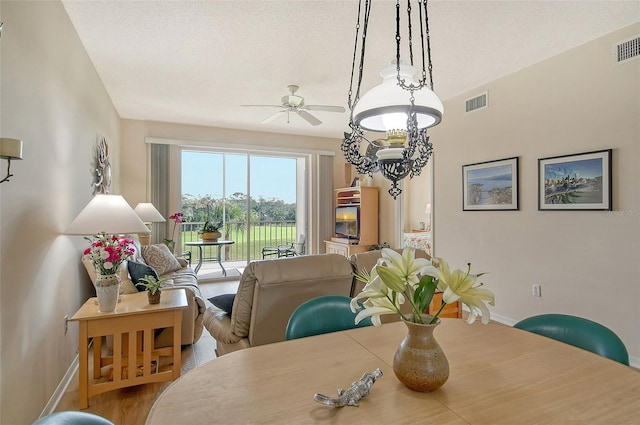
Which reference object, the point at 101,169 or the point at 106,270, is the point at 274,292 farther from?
the point at 101,169

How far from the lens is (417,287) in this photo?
1.00m

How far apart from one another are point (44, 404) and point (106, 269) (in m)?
0.86

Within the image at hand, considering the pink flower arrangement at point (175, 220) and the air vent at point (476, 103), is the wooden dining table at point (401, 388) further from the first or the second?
the pink flower arrangement at point (175, 220)

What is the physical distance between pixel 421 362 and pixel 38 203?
225 centimetres

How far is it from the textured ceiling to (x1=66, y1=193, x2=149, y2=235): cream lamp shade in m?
1.46

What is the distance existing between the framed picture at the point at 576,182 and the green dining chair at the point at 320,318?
2.56 metres

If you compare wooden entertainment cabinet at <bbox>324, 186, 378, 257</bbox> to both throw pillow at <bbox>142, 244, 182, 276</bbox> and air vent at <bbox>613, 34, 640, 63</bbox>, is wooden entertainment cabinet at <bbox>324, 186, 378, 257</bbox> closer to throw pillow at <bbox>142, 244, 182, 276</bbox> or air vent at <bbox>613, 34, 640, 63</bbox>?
throw pillow at <bbox>142, 244, 182, 276</bbox>

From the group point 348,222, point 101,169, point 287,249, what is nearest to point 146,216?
point 101,169

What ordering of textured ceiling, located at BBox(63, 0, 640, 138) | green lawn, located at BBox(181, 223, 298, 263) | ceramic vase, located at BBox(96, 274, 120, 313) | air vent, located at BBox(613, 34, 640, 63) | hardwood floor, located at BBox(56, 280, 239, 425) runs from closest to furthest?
A: 1. hardwood floor, located at BBox(56, 280, 239, 425)
2. ceramic vase, located at BBox(96, 274, 120, 313)
3. textured ceiling, located at BBox(63, 0, 640, 138)
4. air vent, located at BBox(613, 34, 640, 63)
5. green lawn, located at BBox(181, 223, 298, 263)

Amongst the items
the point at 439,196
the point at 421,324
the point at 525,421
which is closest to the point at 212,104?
the point at 439,196

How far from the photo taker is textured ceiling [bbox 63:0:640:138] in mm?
2393

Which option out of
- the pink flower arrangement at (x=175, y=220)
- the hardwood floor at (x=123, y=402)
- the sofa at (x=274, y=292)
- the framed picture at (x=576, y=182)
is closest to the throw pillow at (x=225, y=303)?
the sofa at (x=274, y=292)

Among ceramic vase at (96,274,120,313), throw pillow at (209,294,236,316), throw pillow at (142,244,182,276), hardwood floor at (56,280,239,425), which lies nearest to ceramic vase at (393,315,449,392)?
throw pillow at (209,294,236,316)

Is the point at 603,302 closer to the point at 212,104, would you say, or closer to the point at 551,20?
the point at 551,20
